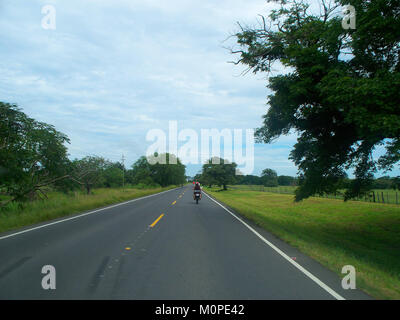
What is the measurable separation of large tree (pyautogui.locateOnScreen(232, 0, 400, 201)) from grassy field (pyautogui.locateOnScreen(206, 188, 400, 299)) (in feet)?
8.59

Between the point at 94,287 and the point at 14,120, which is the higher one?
the point at 14,120

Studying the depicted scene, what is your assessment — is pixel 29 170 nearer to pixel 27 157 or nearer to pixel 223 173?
pixel 27 157

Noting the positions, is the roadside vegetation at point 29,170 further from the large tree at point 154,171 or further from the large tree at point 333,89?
the large tree at point 154,171

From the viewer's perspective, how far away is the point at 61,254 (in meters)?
6.46

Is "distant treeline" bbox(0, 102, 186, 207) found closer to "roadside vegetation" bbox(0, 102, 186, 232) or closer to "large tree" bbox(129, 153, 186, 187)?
"roadside vegetation" bbox(0, 102, 186, 232)

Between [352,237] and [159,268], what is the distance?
1339cm

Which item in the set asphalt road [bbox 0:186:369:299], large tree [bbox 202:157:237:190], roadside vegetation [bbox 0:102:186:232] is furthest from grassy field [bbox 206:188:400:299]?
large tree [bbox 202:157:237:190]

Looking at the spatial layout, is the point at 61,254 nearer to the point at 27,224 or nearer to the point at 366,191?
the point at 27,224

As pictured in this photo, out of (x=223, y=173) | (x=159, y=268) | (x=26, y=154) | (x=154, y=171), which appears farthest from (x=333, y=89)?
(x=154, y=171)

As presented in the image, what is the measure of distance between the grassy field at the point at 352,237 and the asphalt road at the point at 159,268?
0.55 metres

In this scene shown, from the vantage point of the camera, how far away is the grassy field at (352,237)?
18.7ft

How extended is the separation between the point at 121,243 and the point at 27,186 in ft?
46.8

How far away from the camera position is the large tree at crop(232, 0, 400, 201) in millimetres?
8469
